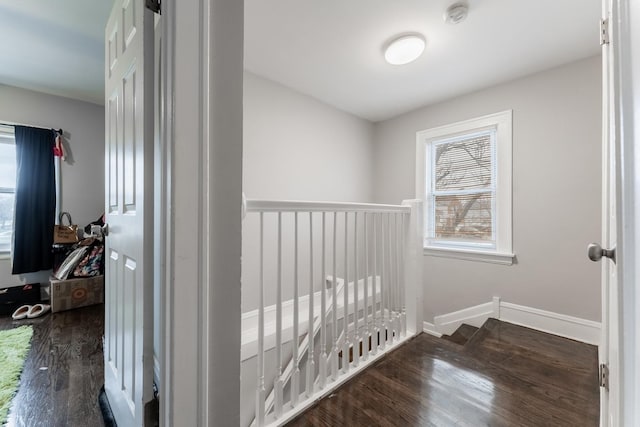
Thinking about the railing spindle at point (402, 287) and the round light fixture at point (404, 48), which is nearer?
the round light fixture at point (404, 48)

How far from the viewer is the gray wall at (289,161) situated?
231 centimetres

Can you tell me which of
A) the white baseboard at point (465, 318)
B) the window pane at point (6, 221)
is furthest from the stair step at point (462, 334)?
the window pane at point (6, 221)

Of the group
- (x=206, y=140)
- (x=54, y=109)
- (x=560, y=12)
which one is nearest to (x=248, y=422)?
(x=206, y=140)

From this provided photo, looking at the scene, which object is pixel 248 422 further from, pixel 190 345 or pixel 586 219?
pixel 586 219

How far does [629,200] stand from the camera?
0.52m

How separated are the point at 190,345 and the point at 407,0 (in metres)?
2.07

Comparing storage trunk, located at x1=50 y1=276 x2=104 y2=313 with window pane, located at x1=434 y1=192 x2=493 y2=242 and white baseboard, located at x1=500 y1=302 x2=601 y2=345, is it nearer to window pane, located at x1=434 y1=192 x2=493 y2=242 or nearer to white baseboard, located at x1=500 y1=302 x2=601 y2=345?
window pane, located at x1=434 y1=192 x2=493 y2=242

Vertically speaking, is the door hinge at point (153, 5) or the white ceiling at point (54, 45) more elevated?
the white ceiling at point (54, 45)

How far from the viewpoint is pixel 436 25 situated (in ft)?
5.77

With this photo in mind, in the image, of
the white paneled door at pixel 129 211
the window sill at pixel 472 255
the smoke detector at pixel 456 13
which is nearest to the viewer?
the white paneled door at pixel 129 211

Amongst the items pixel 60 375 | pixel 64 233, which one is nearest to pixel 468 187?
pixel 60 375

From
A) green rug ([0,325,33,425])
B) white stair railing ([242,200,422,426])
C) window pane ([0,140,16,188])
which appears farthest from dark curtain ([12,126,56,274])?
white stair railing ([242,200,422,426])

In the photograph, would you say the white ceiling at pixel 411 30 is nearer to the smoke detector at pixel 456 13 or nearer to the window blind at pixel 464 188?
the smoke detector at pixel 456 13

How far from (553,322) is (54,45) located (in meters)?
4.79
